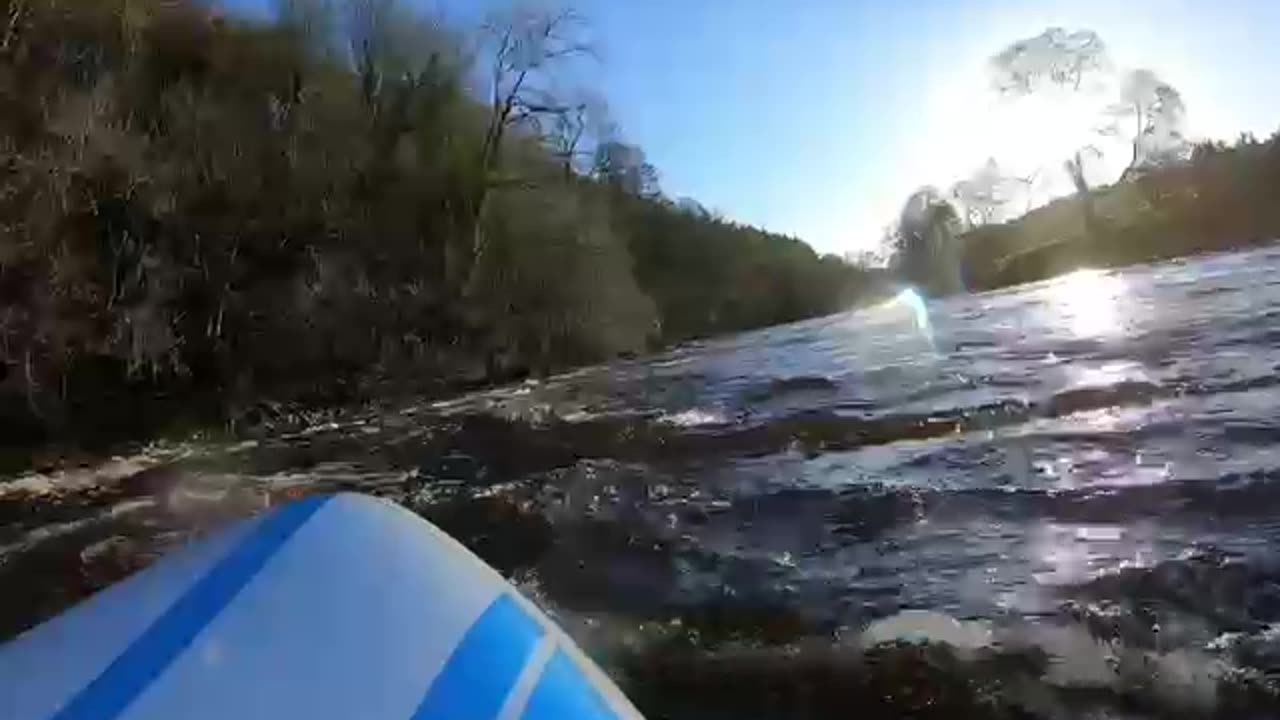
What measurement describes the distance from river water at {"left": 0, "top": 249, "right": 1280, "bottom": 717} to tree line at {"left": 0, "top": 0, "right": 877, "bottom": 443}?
6564 millimetres

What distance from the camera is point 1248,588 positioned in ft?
9.85

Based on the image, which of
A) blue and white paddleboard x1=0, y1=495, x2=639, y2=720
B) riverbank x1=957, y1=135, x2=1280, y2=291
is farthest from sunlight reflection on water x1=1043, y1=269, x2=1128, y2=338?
blue and white paddleboard x1=0, y1=495, x2=639, y2=720

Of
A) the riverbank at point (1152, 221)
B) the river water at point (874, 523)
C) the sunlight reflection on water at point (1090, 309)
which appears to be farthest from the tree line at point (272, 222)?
the riverbank at point (1152, 221)

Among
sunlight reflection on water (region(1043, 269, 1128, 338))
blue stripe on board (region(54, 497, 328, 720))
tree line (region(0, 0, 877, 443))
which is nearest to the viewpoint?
blue stripe on board (region(54, 497, 328, 720))

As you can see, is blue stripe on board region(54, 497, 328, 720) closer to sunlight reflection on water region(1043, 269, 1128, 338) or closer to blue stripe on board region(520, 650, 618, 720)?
blue stripe on board region(520, 650, 618, 720)

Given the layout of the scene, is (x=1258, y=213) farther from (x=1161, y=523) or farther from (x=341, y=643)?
(x=341, y=643)

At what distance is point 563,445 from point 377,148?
16.8m

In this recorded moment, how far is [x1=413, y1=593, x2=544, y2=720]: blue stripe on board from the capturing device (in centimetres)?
142

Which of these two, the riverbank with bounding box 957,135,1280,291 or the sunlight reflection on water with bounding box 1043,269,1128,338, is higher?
the riverbank with bounding box 957,135,1280,291

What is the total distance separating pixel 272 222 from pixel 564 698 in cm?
1978

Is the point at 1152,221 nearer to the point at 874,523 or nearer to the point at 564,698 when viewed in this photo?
the point at 874,523

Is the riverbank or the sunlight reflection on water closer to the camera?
the sunlight reflection on water

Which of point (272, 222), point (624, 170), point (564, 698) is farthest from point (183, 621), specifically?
point (624, 170)

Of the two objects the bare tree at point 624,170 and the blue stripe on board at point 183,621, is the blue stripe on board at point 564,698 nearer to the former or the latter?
the blue stripe on board at point 183,621
